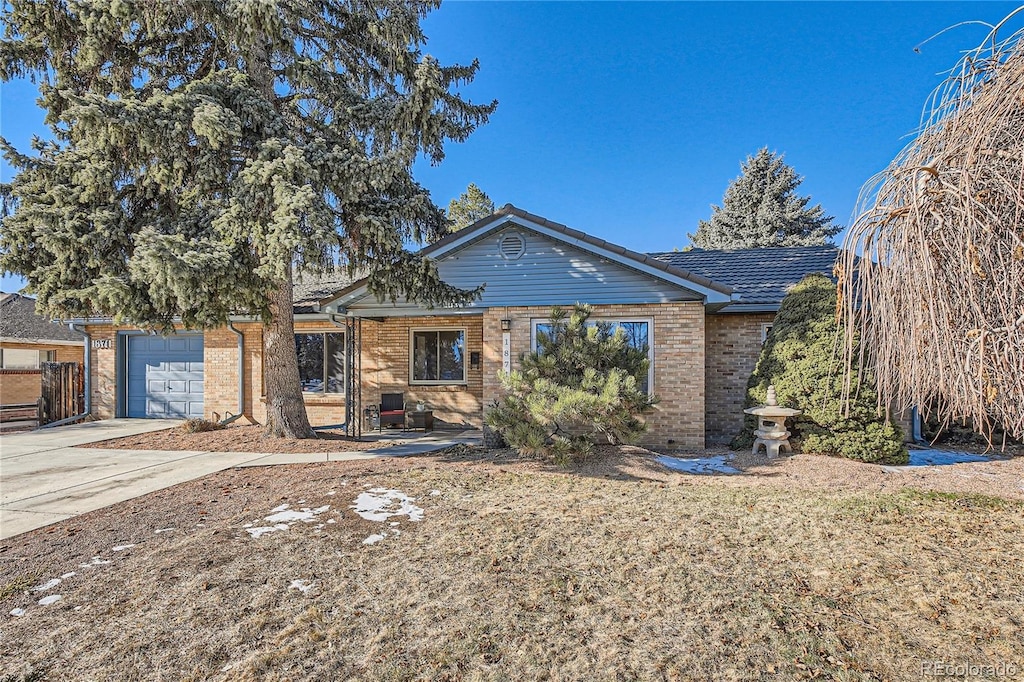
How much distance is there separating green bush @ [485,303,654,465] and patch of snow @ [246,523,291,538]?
125 inches

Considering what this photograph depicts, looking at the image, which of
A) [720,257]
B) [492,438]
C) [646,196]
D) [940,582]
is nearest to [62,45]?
[492,438]

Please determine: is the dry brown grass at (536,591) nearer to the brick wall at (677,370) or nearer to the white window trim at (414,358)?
the brick wall at (677,370)

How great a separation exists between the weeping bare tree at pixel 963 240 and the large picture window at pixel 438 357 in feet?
32.2

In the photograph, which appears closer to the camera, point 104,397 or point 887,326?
point 887,326

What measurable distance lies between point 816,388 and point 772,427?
3.01 feet

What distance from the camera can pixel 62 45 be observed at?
25.3 feet

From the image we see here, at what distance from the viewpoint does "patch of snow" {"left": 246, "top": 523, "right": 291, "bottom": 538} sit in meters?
4.54

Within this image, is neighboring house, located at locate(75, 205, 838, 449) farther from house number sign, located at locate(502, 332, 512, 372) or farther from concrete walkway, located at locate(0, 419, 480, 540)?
concrete walkway, located at locate(0, 419, 480, 540)

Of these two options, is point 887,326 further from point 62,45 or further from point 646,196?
point 646,196

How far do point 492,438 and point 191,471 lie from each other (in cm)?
481

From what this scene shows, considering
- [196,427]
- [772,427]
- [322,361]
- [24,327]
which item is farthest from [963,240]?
[24,327]

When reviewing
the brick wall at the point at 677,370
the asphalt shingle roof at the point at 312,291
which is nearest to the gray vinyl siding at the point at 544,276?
the brick wall at the point at 677,370

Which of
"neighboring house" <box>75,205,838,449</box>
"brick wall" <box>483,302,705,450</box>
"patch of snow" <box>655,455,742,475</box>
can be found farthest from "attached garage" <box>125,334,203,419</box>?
"patch of snow" <box>655,455,742,475</box>

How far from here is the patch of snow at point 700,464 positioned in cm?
723
